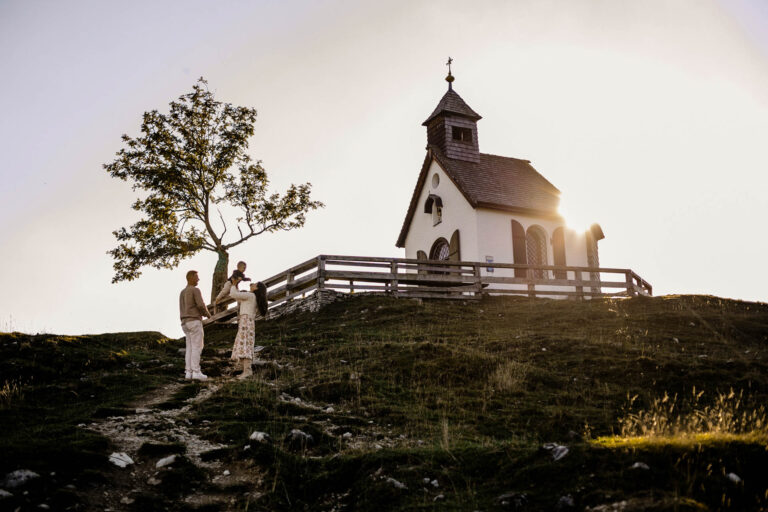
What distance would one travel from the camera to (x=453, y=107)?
33.5 m

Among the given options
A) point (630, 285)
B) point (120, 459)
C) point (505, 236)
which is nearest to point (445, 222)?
point (505, 236)

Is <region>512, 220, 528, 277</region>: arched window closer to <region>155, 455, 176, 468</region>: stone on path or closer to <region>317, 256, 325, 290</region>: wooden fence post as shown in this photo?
<region>317, 256, 325, 290</region>: wooden fence post

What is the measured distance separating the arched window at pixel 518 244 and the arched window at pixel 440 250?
344 cm

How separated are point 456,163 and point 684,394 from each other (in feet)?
74.1

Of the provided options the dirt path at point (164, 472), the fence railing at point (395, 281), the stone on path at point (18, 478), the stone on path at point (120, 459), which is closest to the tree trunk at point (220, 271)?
the fence railing at point (395, 281)

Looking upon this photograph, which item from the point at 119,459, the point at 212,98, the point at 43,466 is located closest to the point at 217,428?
the point at 119,459

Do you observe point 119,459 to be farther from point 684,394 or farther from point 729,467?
point 684,394

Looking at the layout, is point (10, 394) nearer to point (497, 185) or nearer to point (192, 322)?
point (192, 322)

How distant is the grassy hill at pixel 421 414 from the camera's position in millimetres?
6148

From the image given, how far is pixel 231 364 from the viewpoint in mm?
14750

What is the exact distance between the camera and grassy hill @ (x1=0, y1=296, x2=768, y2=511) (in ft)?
20.2

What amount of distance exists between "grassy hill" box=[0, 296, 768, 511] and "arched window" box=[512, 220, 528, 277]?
9.73 m

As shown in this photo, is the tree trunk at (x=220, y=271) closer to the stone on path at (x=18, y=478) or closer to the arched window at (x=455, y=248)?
the arched window at (x=455, y=248)

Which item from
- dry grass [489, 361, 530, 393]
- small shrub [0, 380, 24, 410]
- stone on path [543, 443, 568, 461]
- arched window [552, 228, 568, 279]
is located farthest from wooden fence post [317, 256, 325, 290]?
stone on path [543, 443, 568, 461]
